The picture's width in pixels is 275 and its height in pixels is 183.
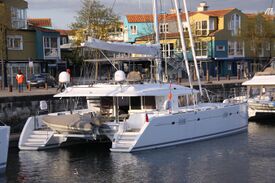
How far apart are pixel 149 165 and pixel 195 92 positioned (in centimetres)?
593

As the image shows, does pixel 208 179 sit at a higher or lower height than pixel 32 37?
lower

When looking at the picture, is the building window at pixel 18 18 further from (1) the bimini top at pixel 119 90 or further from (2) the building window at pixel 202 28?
(1) the bimini top at pixel 119 90

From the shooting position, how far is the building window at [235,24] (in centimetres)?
6301

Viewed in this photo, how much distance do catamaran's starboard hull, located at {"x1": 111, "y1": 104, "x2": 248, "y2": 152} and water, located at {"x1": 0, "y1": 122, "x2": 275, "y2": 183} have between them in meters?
0.31

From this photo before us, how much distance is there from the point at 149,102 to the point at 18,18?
1201 inches

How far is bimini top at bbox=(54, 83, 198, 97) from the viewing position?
745 inches

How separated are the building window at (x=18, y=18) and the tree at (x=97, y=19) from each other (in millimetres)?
5308

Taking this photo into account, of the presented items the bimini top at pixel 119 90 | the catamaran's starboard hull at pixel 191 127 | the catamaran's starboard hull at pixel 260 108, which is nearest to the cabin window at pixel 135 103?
the bimini top at pixel 119 90

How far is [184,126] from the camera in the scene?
19.2 m

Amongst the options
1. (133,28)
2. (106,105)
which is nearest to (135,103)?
(106,105)

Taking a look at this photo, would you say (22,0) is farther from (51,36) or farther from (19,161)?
(19,161)

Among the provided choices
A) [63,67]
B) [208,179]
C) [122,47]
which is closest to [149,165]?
[208,179]

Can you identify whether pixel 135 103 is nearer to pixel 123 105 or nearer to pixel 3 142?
pixel 123 105

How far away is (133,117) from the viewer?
59.3ft
